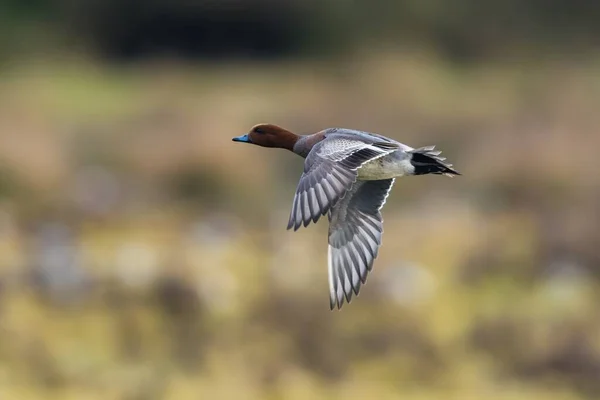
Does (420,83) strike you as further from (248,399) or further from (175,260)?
(248,399)

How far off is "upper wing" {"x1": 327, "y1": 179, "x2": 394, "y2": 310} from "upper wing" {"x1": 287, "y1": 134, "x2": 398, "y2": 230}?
0.69 metres

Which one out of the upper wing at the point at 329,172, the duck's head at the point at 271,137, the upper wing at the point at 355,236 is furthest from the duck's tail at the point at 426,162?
the duck's head at the point at 271,137

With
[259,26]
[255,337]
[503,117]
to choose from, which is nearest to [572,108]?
[503,117]

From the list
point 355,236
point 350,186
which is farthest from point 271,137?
point 350,186

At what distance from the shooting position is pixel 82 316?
12.7m

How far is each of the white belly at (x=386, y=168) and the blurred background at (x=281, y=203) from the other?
4.88 metres

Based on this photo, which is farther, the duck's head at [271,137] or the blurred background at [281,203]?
the blurred background at [281,203]

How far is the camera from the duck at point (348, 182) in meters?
5.54

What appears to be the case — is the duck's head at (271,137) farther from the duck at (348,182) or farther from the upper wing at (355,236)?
Answer: the upper wing at (355,236)

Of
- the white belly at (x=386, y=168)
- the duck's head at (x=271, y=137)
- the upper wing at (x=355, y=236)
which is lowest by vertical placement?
the upper wing at (x=355, y=236)

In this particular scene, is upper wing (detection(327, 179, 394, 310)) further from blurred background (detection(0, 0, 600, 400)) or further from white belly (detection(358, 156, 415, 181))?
blurred background (detection(0, 0, 600, 400))

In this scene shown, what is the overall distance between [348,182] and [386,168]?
66cm

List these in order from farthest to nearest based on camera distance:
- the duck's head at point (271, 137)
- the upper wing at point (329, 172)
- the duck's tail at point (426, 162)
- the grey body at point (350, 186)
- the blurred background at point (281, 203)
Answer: the blurred background at point (281, 203)
the duck's head at point (271, 137)
the duck's tail at point (426, 162)
the grey body at point (350, 186)
the upper wing at point (329, 172)

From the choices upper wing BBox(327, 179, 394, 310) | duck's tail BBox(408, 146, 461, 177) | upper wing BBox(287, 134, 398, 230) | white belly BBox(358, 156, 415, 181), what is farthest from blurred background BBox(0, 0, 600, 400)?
upper wing BBox(287, 134, 398, 230)
